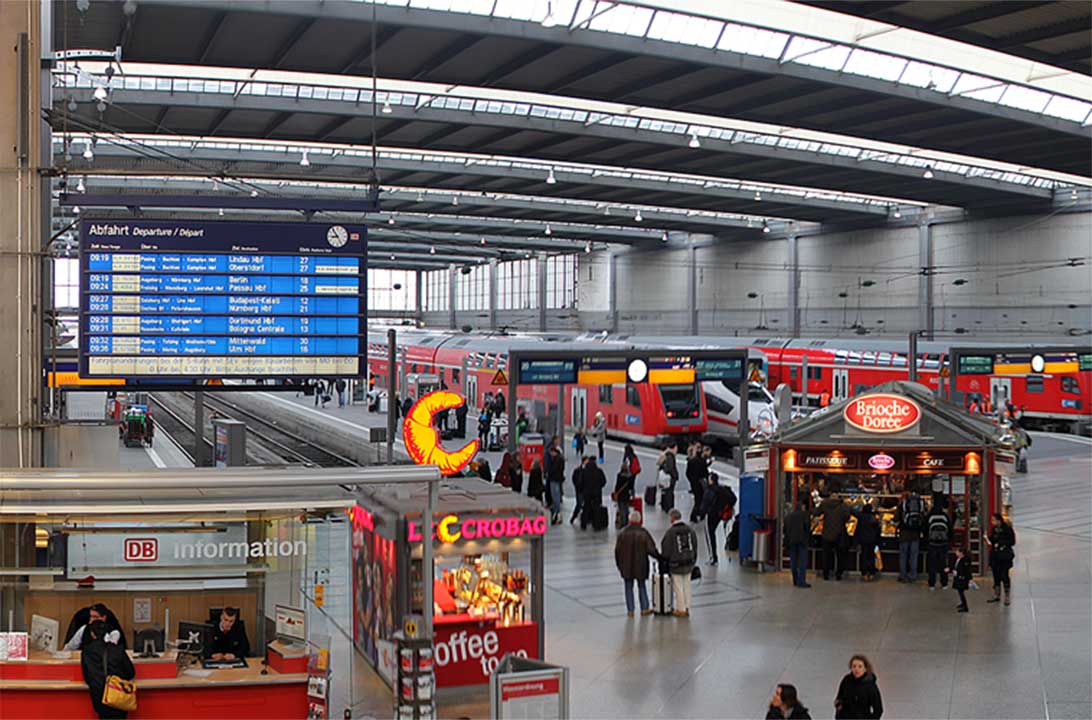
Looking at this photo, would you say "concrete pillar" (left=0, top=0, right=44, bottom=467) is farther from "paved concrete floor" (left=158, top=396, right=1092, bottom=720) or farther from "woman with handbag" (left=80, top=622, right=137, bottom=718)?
"paved concrete floor" (left=158, top=396, right=1092, bottom=720)

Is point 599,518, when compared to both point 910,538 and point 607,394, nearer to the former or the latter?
point 910,538

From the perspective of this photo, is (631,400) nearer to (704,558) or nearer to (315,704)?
(704,558)

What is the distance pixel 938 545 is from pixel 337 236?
32.3 feet

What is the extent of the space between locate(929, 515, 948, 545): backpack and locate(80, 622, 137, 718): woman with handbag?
1123cm

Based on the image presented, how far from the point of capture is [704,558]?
18.6 meters

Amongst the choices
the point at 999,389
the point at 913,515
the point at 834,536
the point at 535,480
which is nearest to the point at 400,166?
the point at 535,480

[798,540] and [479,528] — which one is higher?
[479,528]

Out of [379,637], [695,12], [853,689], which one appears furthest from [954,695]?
[695,12]

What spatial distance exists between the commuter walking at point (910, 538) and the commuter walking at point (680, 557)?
3.87 m

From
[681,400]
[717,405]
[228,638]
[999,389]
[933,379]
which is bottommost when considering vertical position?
[228,638]

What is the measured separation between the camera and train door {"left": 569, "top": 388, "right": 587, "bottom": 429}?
38094 mm

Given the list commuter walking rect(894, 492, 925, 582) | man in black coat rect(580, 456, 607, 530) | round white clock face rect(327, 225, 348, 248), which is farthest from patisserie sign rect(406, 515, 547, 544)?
man in black coat rect(580, 456, 607, 530)

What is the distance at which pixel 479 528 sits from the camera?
11.1 metres

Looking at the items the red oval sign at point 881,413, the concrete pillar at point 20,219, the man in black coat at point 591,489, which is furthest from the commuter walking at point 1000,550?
the concrete pillar at point 20,219
